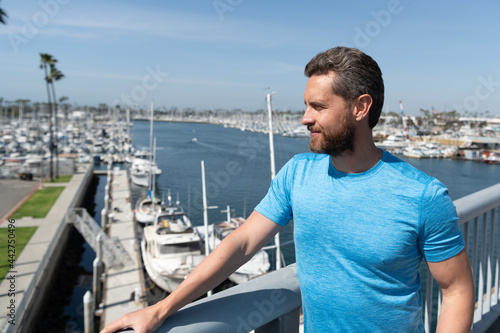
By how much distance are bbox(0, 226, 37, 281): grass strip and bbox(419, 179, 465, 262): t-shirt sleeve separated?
11.4 meters

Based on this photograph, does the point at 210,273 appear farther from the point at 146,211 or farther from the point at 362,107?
the point at 146,211

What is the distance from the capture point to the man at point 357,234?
38.4 inches

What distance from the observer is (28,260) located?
12914 mm

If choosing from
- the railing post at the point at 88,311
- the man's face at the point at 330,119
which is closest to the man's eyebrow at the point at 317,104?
the man's face at the point at 330,119

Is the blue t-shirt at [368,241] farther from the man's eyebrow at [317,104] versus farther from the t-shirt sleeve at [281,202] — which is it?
the man's eyebrow at [317,104]

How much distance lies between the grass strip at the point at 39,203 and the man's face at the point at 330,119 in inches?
766

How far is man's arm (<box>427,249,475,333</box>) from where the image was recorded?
984mm

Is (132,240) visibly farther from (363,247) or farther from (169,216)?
(363,247)

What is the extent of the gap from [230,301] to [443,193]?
0.61m

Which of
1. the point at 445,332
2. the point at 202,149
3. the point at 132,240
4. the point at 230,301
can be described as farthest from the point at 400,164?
the point at 202,149

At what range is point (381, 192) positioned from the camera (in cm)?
102

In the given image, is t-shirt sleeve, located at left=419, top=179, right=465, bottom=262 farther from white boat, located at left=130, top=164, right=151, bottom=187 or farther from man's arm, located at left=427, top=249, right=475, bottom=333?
white boat, located at left=130, top=164, right=151, bottom=187

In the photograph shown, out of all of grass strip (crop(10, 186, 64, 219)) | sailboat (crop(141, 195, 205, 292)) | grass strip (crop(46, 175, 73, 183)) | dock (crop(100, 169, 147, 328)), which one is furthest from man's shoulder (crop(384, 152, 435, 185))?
grass strip (crop(46, 175, 73, 183))

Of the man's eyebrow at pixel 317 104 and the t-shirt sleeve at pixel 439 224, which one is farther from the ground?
the man's eyebrow at pixel 317 104
